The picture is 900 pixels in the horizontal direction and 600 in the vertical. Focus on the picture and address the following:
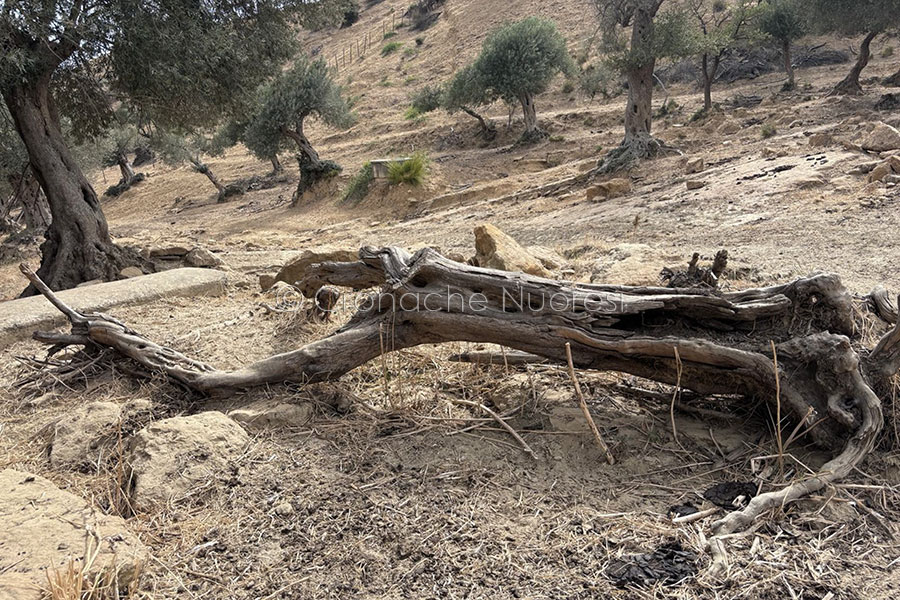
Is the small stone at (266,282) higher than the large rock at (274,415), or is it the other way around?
the large rock at (274,415)

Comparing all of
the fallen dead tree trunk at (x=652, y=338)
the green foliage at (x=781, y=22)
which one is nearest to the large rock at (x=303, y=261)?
the fallen dead tree trunk at (x=652, y=338)

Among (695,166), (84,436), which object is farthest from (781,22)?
(84,436)

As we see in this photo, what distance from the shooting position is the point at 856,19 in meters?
16.2

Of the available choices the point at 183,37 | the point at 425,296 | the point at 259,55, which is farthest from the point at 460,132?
the point at 425,296

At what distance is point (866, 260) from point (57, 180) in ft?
28.9

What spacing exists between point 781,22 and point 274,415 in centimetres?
2306

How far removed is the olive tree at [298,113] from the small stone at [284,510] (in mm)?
16588

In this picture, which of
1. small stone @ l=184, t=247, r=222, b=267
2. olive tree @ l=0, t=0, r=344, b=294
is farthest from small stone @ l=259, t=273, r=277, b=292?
olive tree @ l=0, t=0, r=344, b=294

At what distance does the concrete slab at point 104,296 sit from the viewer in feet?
16.5

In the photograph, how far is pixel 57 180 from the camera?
748cm

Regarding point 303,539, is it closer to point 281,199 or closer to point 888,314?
point 888,314

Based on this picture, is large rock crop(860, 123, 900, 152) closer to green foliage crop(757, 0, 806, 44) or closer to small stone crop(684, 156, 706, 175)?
small stone crop(684, 156, 706, 175)

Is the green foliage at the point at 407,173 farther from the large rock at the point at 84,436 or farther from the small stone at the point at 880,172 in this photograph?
the large rock at the point at 84,436

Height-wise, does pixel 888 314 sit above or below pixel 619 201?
above
